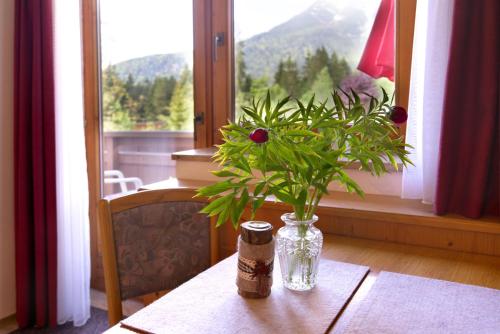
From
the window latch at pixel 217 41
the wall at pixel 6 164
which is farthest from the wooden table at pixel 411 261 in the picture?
→ the wall at pixel 6 164

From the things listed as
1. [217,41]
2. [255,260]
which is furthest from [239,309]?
[217,41]

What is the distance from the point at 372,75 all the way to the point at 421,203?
586mm

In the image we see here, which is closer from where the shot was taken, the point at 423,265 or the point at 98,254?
the point at 423,265

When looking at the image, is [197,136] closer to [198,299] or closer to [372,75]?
[372,75]

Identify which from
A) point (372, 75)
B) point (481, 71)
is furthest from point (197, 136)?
point (481, 71)

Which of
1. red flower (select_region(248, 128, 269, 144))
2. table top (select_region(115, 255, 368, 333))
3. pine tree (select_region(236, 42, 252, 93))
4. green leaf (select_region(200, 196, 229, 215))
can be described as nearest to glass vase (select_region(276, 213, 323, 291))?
table top (select_region(115, 255, 368, 333))

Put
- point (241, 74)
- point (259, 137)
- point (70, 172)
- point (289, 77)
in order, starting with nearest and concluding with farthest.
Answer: point (259, 137) → point (289, 77) → point (241, 74) → point (70, 172)

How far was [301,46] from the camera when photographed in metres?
2.00

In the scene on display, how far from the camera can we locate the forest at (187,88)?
1911 millimetres

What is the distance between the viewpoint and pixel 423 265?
1.15 m

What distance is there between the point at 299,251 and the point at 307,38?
1.31 metres

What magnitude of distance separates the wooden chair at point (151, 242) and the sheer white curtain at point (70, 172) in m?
1.12

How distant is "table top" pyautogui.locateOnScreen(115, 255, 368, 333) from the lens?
2.59ft

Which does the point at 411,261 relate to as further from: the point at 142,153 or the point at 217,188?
the point at 142,153
